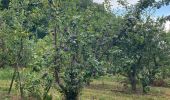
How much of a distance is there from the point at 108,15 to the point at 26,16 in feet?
21.2

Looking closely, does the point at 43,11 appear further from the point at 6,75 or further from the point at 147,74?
the point at 147,74

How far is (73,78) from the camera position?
23.0 metres

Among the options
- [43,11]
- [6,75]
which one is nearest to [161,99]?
[6,75]

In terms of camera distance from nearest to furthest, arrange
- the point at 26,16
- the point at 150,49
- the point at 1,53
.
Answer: the point at 26,16 < the point at 1,53 < the point at 150,49

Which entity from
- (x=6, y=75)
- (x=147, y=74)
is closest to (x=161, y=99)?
(x=147, y=74)

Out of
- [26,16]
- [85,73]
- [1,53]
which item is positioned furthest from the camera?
[1,53]

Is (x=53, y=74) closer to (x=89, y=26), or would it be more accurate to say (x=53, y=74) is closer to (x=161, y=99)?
(x=89, y=26)

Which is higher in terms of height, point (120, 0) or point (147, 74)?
point (120, 0)

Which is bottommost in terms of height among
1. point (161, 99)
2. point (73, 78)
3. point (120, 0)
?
point (161, 99)

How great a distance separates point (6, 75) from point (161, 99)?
14.5m

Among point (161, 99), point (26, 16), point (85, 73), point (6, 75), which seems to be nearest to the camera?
point (85, 73)

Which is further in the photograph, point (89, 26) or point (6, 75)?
point (6, 75)

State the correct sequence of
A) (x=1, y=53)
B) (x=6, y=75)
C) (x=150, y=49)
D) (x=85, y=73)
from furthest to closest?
1. (x=150, y=49)
2. (x=6, y=75)
3. (x=1, y=53)
4. (x=85, y=73)

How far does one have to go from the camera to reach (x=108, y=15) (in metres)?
30.7
